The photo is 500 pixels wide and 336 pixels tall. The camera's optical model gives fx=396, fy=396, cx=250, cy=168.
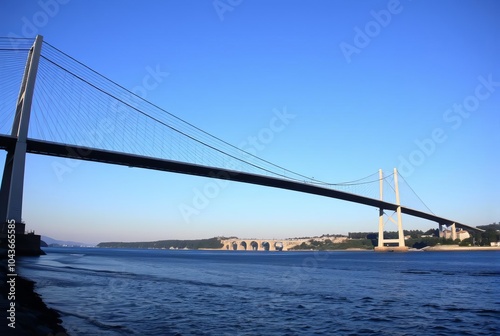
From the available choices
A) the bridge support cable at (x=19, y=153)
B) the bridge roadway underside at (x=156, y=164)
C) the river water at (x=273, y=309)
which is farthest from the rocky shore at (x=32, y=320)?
the bridge roadway underside at (x=156, y=164)

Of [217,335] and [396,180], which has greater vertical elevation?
[396,180]

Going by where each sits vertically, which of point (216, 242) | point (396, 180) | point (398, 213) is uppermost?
point (396, 180)

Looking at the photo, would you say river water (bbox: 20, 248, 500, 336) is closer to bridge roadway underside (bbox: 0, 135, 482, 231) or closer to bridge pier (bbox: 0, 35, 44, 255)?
bridge pier (bbox: 0, 35, 44, 255)

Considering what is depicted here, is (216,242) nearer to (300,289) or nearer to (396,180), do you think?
(396,180)

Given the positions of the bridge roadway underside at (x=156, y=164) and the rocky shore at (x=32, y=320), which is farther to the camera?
the bridge roadway underside at (x=156, y=164)

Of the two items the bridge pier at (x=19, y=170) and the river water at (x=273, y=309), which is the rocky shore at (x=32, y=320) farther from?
the bridge pier at (x=19, y=170)

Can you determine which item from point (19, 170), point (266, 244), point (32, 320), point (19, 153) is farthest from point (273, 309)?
point (266, 244)

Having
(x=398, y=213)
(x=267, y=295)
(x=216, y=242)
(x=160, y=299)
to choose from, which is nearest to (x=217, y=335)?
(x=160, y=299)

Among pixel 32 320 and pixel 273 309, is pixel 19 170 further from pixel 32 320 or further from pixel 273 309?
pixel 273 309
